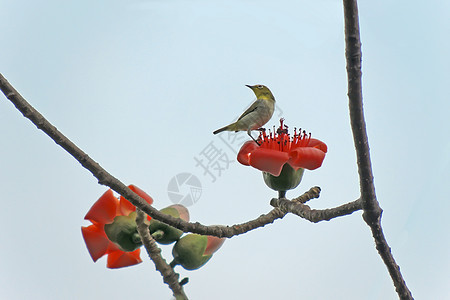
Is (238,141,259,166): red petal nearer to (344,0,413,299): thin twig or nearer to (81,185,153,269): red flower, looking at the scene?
(81,185,153,269): red flower

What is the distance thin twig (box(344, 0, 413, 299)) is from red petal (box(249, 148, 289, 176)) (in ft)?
0.75

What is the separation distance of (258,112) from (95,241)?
31cm

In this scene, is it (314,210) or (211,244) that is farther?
(211,244)

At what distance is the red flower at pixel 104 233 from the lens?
70 cm

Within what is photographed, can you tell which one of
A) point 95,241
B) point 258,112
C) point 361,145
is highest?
point 258,112

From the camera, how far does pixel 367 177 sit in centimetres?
45

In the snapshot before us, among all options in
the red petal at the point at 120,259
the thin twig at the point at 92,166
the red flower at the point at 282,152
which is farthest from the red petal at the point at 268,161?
the red petal at the point at 120,259

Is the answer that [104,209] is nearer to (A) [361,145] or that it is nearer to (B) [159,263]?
(B) [159,263]

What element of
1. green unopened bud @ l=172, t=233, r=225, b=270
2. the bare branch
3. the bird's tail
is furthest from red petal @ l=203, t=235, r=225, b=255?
the bird's tail

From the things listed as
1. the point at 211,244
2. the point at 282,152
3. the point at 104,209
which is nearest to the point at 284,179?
the point at 282,152

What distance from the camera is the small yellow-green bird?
0.75 m

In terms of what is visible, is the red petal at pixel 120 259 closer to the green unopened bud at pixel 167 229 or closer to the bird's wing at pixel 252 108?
the green unopened bud at pixel 167 229

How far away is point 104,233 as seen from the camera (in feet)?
2.34

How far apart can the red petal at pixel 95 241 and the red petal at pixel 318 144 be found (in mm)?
342
